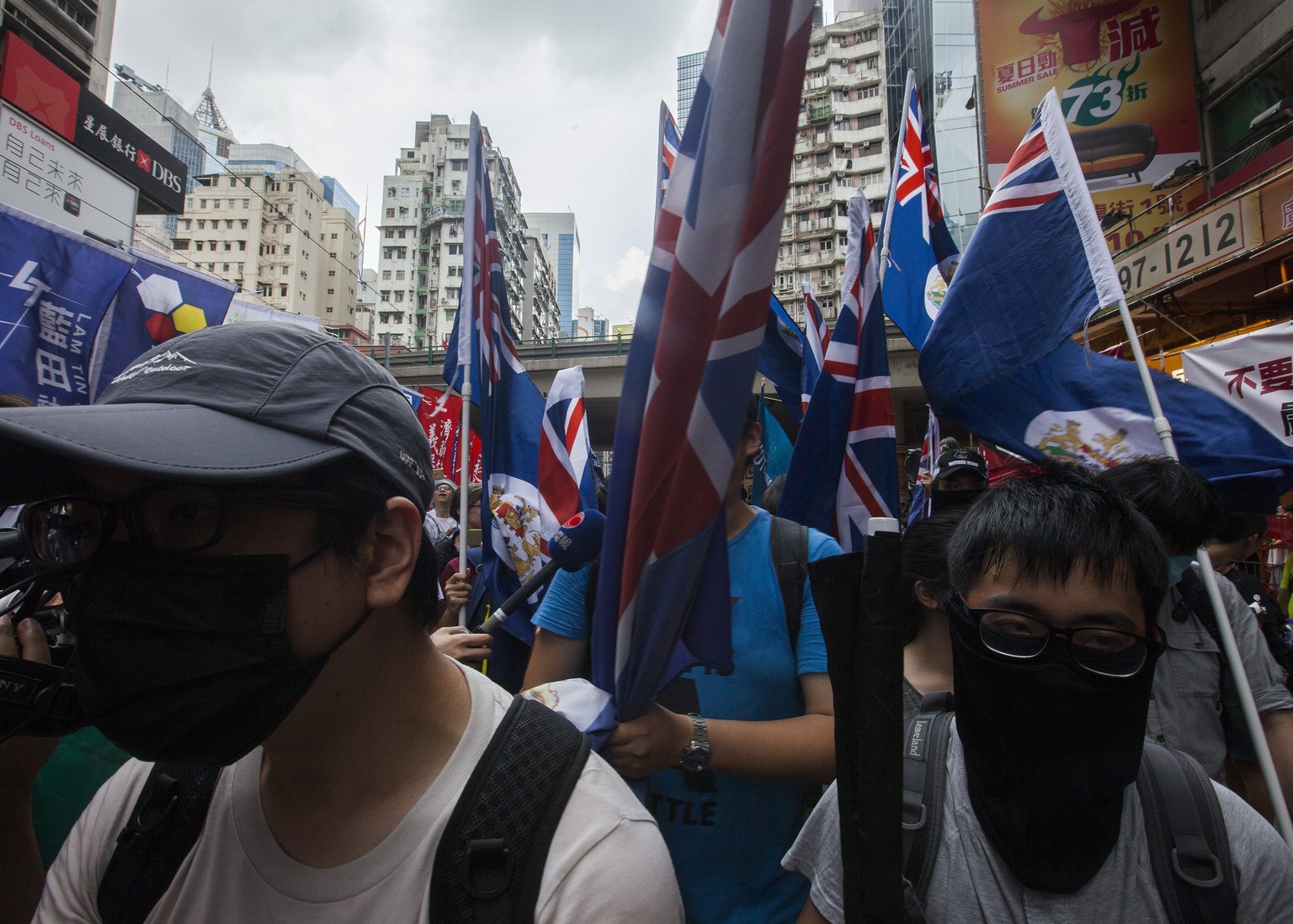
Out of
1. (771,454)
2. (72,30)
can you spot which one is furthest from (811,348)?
(72,30)

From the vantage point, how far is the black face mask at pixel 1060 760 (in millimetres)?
1299

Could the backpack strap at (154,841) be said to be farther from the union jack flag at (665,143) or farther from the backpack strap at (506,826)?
the union jack flag at (665,143)

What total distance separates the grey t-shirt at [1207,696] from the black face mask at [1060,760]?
3.24 ft

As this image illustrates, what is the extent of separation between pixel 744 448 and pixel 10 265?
4.43 metres

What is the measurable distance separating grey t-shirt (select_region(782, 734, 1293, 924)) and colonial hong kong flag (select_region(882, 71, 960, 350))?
3.31m

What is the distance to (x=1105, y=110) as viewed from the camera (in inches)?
492

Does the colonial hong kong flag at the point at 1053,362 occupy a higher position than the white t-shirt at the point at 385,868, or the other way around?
the colonial hong kong flag at the point at 1053,362

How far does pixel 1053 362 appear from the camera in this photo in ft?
8.47

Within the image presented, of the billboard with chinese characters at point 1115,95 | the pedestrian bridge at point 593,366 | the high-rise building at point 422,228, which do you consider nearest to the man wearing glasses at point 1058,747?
the billboard with chinese characters at point 1115,95

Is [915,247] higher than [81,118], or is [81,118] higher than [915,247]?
[81,118]

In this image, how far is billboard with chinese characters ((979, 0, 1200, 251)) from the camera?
12117mm

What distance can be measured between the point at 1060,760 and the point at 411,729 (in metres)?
1.12

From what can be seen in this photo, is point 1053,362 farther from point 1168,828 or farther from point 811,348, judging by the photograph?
point 811,348

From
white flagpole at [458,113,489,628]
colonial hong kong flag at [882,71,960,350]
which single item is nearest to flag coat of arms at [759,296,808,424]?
colonial hong kong flag at [882,71,960,350]
